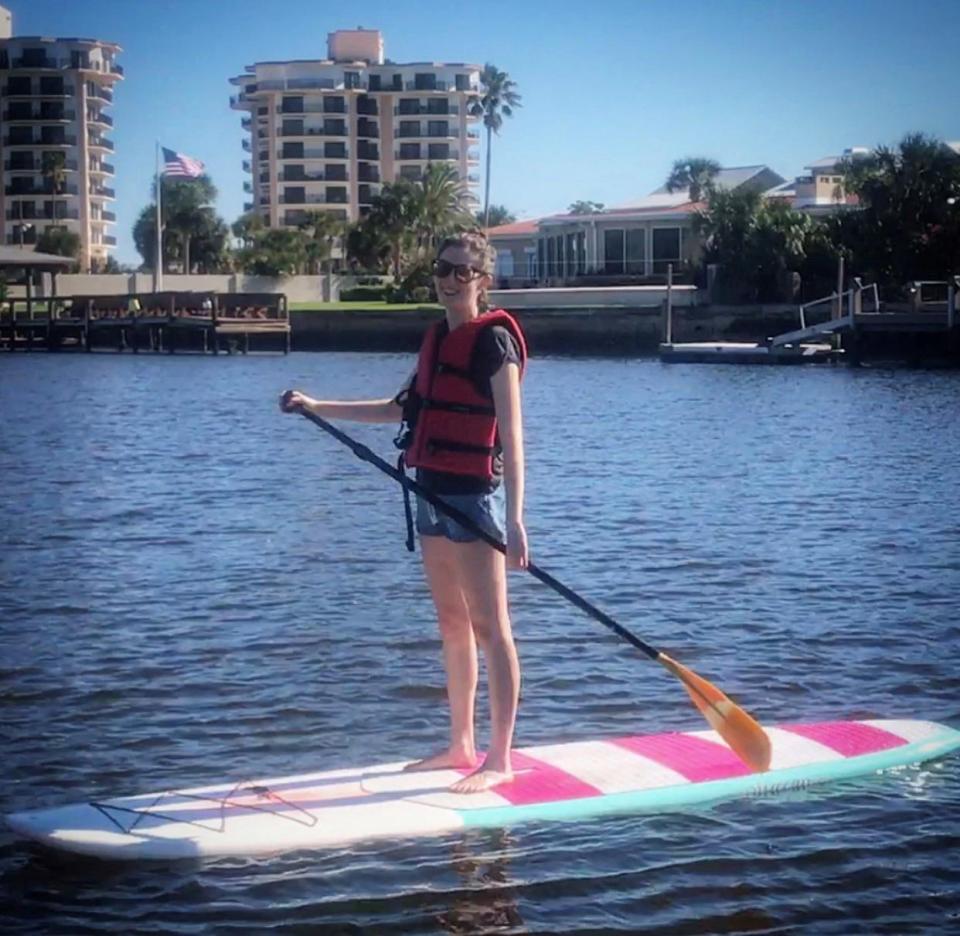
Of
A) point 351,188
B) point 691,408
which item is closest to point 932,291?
point 691,408

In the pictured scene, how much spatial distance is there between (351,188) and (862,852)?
5179 inches

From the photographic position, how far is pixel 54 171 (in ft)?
434

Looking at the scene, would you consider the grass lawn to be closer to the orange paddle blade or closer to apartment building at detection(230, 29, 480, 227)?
apartment building at detection(230, 29, 480, 227)

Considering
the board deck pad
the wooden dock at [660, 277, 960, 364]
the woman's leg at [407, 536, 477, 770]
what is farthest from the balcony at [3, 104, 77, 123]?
the woman's leg at [407, 536, 477, 770]

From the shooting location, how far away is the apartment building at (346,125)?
135m

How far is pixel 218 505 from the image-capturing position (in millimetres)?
18750

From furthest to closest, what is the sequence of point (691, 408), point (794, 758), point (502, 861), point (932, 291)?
1. point (932, 291)
2. point (691, 408)
3. point (794, 758)
4. point (502, 861)

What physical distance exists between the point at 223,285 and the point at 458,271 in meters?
91.2

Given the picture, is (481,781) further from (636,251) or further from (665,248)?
(636,251)

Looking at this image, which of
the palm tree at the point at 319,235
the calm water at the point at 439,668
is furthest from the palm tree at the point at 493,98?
the calm water at the point at 439,668

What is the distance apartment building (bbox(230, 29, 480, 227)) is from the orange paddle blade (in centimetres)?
12916

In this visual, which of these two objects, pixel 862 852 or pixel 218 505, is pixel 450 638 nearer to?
pixel 862 852

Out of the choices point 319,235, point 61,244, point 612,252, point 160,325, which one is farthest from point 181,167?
point 61,244

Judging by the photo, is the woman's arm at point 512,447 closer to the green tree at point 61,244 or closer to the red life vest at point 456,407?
the red life vest at point 456,407
